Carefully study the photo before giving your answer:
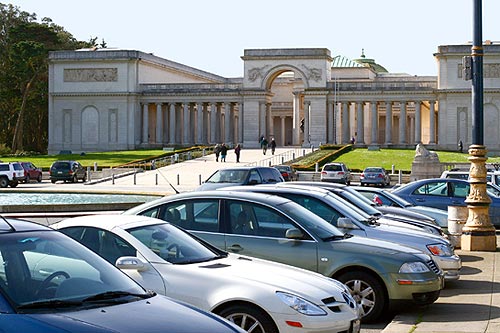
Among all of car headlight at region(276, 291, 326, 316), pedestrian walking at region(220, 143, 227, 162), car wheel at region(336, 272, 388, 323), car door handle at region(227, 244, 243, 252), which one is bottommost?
car wheel at region(336, 272, 388, 323)

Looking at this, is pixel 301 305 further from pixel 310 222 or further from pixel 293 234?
pixel 310 222

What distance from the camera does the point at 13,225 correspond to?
746 centimetres

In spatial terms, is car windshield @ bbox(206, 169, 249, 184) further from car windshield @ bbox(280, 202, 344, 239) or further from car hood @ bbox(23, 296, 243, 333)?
car hood @ bbox(23, 296, 243, 333)

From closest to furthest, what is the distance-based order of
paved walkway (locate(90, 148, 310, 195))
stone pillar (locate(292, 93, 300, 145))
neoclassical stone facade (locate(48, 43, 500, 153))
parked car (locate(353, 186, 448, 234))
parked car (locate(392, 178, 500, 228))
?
1. parked car (locate(353, 186, 448, 234))
2. parked car (locate(392, 178, 500, 228))
3. paved walkway (locate(90, 148, 310, 195))
4. neoclassical stone facade (locate(48, 43, 500, 153))
5. stone pillar (locate(292, 93, 300, 145))

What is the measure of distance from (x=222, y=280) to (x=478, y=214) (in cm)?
1210

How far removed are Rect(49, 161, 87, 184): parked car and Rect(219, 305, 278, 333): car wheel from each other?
49969 millimetres

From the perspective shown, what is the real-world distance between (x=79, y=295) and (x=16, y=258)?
0.58 meters

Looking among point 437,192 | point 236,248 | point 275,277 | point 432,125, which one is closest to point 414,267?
point 236,248

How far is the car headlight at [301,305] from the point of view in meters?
8.88

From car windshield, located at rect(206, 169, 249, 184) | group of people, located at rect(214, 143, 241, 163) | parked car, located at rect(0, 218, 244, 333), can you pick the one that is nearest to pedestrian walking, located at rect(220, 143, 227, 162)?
group of people, located at rect(214, 143, 241, 163)

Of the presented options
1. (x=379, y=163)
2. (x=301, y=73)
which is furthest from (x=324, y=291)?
(x=301, y=73)

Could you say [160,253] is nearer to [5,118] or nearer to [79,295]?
[79,295]

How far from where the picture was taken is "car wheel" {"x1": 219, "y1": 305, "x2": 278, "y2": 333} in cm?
895

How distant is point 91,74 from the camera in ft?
317
